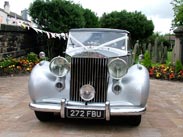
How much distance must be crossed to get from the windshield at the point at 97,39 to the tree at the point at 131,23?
26.5m

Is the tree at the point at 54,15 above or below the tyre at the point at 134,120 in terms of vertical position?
above

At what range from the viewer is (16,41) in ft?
53.7

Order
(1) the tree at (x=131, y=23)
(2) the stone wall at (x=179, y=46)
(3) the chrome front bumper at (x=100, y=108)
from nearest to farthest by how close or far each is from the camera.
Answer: (3) the chrome front bumper at (x=100, y=108)
(2) the stone wall at (x=179, y=46)
(1) the tree at (x=131, y=23)

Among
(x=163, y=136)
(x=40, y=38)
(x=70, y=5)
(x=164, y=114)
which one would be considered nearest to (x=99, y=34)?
(x=164, y=114)

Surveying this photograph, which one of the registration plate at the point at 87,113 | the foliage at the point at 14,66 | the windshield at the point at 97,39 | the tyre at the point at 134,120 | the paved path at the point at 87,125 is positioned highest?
the windshield at the point at 97,39

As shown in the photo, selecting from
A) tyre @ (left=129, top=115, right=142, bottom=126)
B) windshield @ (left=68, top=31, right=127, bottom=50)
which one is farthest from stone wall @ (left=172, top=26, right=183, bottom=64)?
tyre @ (left=129, top=115, right=142, bottom=126)

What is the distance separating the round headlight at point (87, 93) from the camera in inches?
237

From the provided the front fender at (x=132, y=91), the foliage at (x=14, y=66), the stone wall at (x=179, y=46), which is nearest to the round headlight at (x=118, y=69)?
the front fender at (x=132, y=91)

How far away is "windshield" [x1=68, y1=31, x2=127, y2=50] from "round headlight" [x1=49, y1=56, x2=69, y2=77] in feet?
3.37

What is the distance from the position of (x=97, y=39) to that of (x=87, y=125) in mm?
1810

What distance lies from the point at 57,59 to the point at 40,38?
14001 millimetres

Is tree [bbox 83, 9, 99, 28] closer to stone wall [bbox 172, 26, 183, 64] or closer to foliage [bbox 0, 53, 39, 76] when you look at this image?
stone wall [bbox 172, 26, 183, 64]

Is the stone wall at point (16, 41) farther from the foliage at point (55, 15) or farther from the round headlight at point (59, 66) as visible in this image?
the round headlight at point (59, 66)

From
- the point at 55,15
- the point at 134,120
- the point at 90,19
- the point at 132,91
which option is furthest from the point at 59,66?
the point at 90,19
